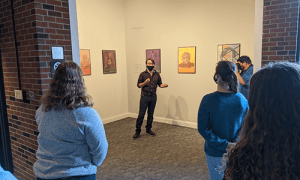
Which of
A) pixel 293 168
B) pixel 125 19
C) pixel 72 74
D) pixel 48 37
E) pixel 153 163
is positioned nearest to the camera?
pixel 293 168

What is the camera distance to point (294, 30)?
3004mm

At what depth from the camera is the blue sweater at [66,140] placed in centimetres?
168

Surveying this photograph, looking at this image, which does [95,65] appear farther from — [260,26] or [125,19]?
[260,26]

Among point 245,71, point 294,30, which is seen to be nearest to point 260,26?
point 294,30

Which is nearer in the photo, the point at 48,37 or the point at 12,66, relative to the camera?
the point at 48,37

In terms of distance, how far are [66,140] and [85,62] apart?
472 centimetres

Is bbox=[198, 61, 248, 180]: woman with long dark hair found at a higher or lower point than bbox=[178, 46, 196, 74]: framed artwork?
lower

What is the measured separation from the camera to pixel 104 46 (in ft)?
21.8

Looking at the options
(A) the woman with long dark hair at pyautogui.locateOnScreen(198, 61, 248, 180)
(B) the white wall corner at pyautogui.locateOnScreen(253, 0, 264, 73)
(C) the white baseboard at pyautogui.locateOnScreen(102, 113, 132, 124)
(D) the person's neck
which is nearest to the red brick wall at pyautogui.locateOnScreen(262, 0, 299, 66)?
(B) the white wall corner at pyautogui.locateOnScreen(253, 0, 264, 73)

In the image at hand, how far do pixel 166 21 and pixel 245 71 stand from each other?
2.76m

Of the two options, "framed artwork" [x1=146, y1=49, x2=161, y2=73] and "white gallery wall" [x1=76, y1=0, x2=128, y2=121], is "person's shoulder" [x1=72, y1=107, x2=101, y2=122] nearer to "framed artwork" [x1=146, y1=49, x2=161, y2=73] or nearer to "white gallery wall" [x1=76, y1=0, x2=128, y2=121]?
"white gallery wall" [x1=76, y1=0, x2=128, y2=121]

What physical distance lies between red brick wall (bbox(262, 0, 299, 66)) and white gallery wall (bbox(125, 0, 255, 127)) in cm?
200

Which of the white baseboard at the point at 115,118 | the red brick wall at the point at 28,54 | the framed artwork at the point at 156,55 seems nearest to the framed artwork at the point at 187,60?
the framed artwork at the point at 156,55

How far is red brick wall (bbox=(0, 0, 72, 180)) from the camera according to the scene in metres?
2.80
